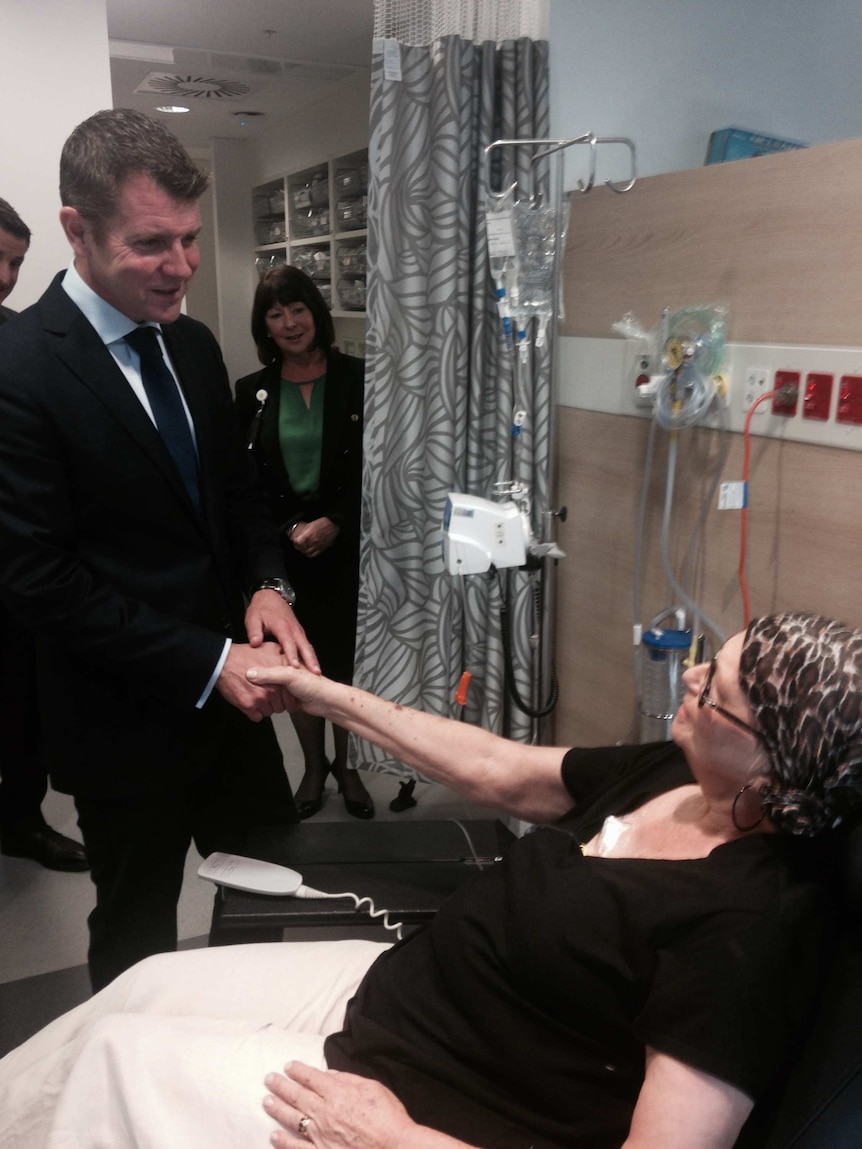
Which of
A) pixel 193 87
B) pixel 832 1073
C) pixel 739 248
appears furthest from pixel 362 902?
pixel 193 87

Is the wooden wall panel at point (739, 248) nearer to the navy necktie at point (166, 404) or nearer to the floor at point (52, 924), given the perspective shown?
the navy necktie at point (166, 404)

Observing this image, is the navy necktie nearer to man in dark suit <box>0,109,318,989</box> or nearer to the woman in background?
man in dark suit <box>0,109,318,989</box>

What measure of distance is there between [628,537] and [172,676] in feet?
3.96

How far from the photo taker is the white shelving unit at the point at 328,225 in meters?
4.38

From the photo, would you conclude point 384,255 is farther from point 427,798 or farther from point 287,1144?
point 287,1144

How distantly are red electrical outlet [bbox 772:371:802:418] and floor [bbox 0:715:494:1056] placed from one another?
64.0 inches

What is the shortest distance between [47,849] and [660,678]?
1.74m

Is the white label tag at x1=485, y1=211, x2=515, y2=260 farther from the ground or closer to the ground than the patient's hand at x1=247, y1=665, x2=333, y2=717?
farther from the ground

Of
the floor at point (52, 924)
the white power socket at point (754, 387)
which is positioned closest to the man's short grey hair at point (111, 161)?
the white power socket at point (754, 387)

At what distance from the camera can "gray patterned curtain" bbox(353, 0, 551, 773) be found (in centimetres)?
219

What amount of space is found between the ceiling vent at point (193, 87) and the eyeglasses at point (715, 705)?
423cm

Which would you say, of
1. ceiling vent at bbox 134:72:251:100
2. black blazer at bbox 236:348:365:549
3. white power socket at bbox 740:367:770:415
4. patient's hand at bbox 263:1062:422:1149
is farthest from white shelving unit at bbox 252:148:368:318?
patient's hand at bbox 263:1062:422:1149

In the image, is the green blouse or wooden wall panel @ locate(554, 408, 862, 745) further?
the green blouse

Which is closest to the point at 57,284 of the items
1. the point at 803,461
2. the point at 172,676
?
the point at 172,676
